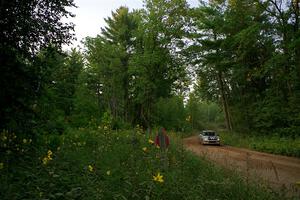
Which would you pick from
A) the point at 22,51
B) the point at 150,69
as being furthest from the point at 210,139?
the point at 22,51

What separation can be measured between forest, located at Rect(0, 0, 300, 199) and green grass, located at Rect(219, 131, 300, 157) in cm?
82

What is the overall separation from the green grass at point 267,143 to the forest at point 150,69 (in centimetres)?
82

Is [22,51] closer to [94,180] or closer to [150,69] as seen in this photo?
[94,180]

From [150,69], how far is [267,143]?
20.8m

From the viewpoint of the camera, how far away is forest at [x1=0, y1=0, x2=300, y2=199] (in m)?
9.79

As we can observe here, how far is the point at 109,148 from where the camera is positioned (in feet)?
35.9

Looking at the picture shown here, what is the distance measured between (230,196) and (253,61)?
32097 millimetres

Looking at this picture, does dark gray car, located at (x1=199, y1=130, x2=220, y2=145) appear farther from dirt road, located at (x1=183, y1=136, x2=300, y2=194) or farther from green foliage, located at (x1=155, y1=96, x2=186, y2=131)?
green foliage, located at (x1=155, y1=96, x2=186, y2=131)

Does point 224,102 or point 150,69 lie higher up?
point 150,69

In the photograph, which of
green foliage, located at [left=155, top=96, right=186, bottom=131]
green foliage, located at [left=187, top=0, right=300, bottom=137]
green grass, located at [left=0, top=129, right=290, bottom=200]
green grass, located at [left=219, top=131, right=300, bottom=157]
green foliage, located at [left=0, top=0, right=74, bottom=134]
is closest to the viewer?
green grass, located at [left=0, top=129, right=290, bottom=200]

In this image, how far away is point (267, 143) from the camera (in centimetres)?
2802

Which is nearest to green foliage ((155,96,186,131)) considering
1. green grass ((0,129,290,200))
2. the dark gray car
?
the dark gray car

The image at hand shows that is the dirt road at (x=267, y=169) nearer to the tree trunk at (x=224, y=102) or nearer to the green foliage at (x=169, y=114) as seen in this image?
the tree trunk at (x=224, y=102)

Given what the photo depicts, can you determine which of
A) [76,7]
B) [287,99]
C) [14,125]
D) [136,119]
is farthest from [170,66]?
[14,125]
